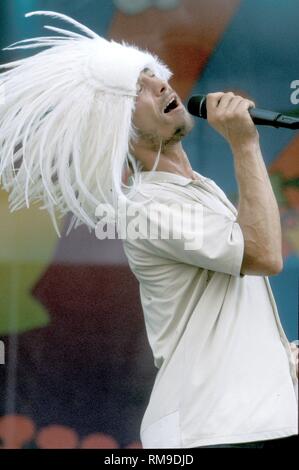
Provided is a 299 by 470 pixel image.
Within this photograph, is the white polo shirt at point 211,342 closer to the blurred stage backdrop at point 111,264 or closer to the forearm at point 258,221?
the forearm at point 258,221

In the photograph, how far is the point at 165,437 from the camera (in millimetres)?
1759

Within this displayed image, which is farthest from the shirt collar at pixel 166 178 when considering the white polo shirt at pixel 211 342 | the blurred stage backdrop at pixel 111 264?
the blurred stage backdrop at pixel 111 264

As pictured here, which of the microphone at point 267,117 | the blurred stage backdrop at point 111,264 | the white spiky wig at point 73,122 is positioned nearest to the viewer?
the microphone at point 267,117

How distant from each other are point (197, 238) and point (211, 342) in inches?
7.6

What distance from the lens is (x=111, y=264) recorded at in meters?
2.25

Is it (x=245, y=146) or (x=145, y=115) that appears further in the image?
(x=145, y=115)

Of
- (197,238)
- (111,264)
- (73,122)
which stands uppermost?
(73,122)

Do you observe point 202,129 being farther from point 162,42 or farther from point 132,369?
point 132,369

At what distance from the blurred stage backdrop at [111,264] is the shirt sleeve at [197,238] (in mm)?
480

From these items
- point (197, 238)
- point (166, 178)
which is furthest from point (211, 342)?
point (166, 178)

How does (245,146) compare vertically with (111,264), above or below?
above

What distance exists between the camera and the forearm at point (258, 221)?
1684 mm

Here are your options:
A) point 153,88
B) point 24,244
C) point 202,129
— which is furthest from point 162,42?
point 24,244

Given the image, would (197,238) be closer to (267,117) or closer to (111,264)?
(267,117)
